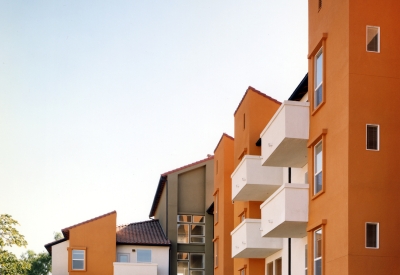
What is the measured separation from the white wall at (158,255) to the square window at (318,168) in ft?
91.7

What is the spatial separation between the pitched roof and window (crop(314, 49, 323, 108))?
28180 mm

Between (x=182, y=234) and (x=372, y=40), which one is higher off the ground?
(x=372, y=40)

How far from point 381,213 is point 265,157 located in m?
6.67

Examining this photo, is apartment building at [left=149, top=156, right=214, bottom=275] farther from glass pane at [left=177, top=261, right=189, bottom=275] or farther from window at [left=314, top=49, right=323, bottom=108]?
window at [left=314, top=49, right=323, bottom=108]

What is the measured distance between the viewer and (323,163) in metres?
18.5

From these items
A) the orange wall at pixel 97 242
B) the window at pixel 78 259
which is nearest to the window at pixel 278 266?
the orange wall at pixel 97 242

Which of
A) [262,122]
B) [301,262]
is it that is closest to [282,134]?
[301,262]

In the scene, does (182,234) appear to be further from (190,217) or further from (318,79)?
(318,79)

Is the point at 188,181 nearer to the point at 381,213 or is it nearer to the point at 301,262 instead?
the point at 301,262

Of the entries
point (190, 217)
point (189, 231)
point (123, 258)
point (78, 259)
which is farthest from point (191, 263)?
point (78, 259)

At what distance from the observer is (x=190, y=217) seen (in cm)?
4819

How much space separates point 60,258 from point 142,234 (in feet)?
19.1

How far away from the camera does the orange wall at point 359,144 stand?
16.5 metres

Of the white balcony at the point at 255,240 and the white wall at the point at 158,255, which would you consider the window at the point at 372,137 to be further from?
the white wall at the point at 158,255
